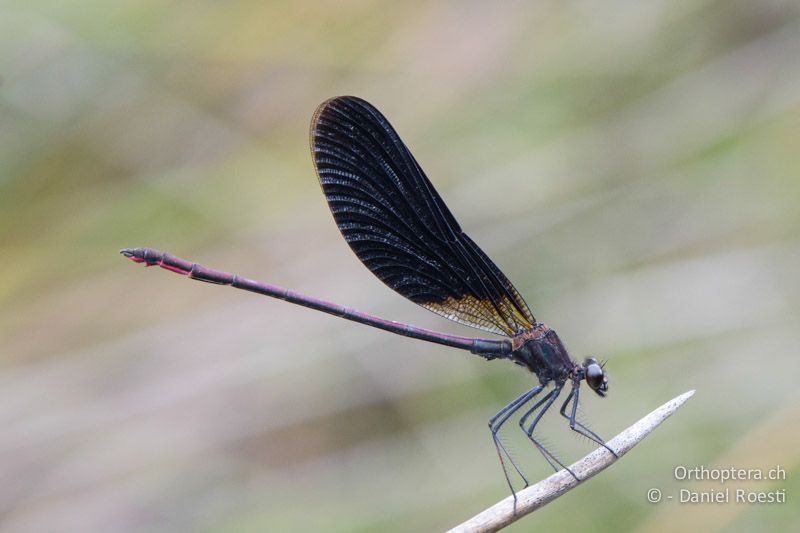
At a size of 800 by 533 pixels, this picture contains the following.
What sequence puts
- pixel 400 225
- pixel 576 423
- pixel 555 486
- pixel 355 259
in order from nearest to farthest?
pixel 555 486, pixel 576 423, pixel 400 225, pixel 355 259

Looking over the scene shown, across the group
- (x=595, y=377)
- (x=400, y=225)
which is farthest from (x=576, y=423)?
(x=400, y=225)

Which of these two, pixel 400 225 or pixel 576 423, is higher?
pixel 400 225

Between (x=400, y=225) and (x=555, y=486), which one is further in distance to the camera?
(x=400, y=225)

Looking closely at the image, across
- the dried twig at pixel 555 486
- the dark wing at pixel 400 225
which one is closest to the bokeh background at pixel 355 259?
the dark wing at pixel 400 225

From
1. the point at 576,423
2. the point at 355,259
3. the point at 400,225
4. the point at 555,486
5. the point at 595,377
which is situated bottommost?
the point at 555,486

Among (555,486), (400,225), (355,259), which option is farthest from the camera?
(355,259)

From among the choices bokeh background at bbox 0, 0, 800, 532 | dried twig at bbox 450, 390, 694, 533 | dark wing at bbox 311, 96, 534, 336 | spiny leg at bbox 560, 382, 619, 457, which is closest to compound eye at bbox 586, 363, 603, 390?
spiny leg at bbox 560, 382, 619, 457

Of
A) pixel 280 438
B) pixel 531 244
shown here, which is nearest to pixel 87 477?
pixel 280 438

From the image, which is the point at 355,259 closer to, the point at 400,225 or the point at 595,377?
the point at 400,225

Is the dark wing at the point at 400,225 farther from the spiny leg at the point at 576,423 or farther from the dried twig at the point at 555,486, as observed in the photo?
the dried twig at the point at 555,486
